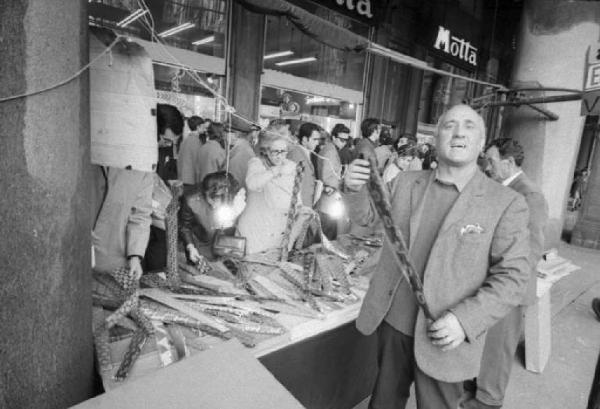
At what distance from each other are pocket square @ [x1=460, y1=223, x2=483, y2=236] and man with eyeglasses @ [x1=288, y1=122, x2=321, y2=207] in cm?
203

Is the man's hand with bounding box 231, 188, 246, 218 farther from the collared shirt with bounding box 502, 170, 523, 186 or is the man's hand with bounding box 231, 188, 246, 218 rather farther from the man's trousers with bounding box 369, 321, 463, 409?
the collared shirt with bounding box 502, 170, 523, 186

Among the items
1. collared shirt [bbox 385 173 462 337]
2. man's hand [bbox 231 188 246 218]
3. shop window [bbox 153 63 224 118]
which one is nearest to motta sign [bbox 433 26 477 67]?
shop window [bbox 153 63 224 118]

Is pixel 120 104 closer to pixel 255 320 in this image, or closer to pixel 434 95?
pixel 255 320

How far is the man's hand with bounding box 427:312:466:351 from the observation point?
1.46 m

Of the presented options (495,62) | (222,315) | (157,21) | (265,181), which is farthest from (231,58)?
(495,62)

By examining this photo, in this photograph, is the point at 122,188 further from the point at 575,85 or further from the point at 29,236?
the point at 575,85

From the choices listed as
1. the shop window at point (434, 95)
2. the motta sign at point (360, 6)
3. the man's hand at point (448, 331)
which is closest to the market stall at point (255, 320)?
the man's hand at point (448, 331)

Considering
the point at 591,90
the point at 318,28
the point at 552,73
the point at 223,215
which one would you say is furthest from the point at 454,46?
the point at 223,215

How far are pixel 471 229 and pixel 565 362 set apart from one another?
301cm

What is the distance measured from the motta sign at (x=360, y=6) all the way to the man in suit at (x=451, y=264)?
7175 millimetres

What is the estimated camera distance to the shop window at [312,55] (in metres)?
8.24

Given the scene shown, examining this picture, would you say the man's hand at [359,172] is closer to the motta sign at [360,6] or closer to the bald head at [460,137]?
the bald head at [460,137]

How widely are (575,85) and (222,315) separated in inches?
275

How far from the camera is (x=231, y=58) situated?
24.4 feet
